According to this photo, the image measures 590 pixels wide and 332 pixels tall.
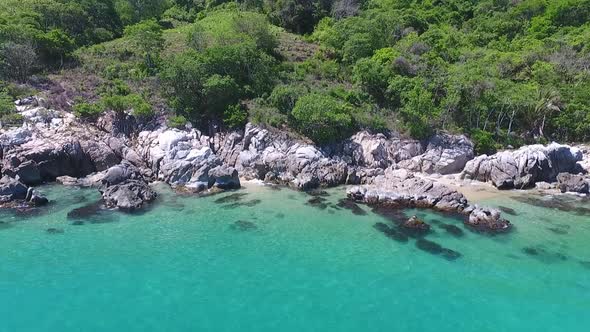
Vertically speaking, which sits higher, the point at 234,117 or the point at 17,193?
the point at 234,117

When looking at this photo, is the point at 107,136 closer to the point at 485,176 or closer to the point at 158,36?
the point at 158,36

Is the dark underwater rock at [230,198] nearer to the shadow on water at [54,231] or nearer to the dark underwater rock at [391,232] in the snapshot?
the shadow on water at [54,231]

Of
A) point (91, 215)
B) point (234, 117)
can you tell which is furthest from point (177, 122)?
point (91, 215)

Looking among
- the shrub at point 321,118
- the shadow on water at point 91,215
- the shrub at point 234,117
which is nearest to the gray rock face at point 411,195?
the shrub at point 321,118

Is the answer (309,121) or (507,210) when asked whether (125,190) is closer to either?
(309,121)

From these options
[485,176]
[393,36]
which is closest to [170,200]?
[485,176]
